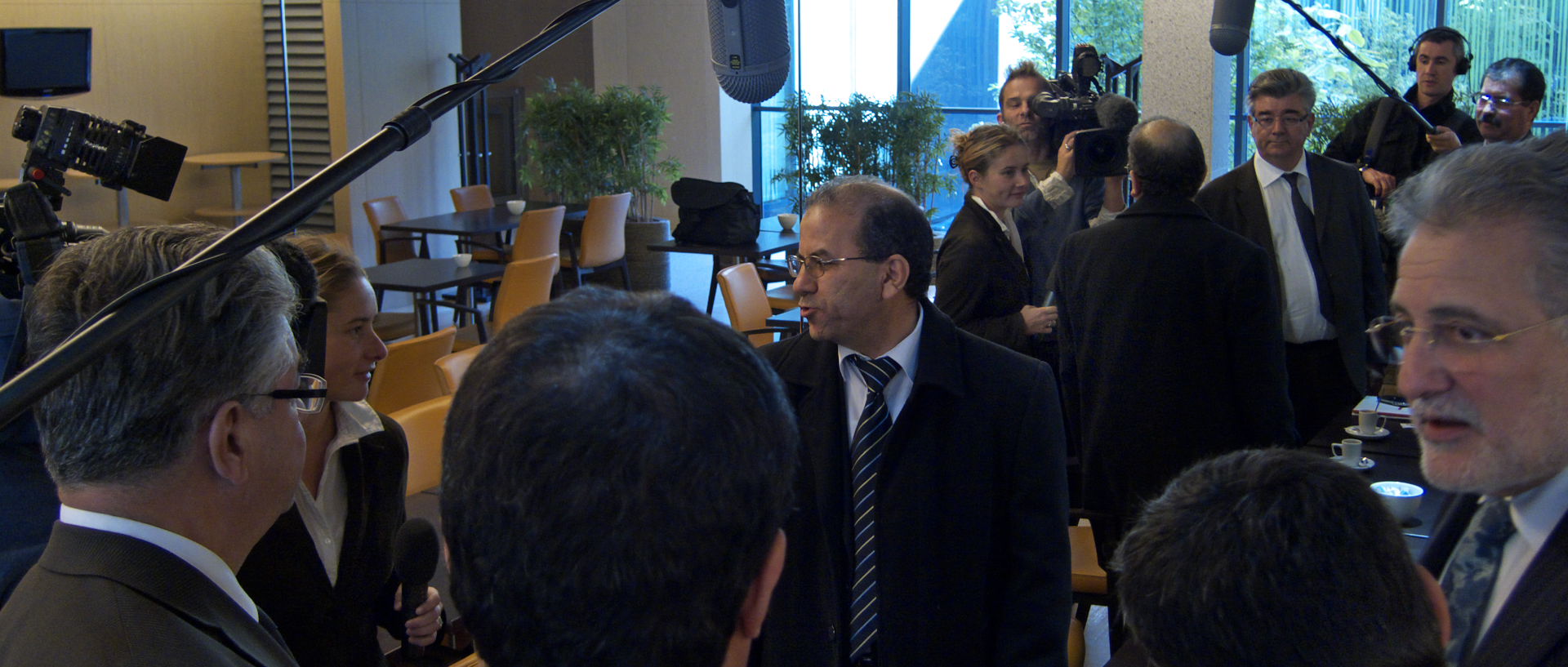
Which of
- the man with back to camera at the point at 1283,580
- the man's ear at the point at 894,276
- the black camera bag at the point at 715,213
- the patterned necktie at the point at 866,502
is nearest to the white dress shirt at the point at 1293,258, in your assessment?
the man's ear at the point at 894,276

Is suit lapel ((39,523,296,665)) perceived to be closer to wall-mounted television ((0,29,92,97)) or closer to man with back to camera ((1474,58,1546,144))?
wall-mounted television ((0,29,92,97))

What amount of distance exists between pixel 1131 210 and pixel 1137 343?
36cm

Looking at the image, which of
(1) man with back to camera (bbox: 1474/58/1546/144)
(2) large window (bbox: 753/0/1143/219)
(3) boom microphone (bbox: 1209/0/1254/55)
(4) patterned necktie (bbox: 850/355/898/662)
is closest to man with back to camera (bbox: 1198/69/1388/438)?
(1) man with back to camera (bbox: 1474/58/1546/144)

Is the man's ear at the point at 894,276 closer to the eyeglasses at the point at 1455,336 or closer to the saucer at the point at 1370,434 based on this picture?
the eyeglasses at the point at 1455,336

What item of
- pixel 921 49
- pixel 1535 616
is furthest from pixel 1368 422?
pixel 921 49

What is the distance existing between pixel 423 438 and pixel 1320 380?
2.69m

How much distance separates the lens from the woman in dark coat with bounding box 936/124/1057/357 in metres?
3.43

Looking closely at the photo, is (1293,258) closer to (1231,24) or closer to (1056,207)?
(1056,207)

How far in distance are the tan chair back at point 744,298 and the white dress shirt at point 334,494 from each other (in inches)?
141

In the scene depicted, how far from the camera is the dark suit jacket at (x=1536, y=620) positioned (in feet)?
3.70

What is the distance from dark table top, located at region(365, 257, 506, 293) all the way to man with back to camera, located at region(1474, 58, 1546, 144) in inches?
190

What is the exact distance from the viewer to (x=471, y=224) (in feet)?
27.4

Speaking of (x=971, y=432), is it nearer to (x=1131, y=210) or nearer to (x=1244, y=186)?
(x=1131, y=210)

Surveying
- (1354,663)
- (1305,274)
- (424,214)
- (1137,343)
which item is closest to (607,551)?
(1354,663)
